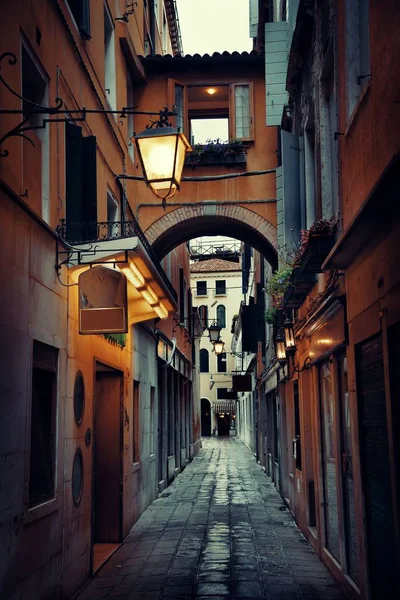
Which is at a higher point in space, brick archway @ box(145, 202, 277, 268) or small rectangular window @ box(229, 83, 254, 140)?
small rectangular window @ box(229, 83, 254, 140)

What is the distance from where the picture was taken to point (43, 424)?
7320mm

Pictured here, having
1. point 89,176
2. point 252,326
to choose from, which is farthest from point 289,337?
point 252,326

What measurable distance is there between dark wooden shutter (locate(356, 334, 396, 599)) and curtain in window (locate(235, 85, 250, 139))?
1135 cm

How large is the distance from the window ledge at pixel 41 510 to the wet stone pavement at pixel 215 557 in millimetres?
1443

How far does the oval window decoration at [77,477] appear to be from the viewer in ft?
27.6

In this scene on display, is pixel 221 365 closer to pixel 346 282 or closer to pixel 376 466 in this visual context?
pixel 346 282

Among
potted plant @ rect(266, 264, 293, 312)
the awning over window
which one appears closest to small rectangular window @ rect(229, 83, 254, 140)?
potted plant @ rect(266, 264, 293, 312)

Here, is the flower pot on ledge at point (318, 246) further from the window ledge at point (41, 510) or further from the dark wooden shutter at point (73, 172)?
the window ledge at point (41, 510)

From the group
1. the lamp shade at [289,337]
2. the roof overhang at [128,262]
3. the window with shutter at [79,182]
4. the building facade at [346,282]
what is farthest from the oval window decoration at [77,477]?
the lamp shade at [289,337]

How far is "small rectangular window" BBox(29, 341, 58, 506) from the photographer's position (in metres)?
6.98

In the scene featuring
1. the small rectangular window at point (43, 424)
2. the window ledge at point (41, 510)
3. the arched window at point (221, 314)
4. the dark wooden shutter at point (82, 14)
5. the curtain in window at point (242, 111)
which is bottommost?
the window ledge at point (41, 510)

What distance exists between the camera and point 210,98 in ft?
60.5

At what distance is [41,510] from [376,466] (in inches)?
119

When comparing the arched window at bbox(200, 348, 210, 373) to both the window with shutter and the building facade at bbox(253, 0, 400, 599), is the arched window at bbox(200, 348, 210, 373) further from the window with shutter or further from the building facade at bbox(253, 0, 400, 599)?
the window with shutter
